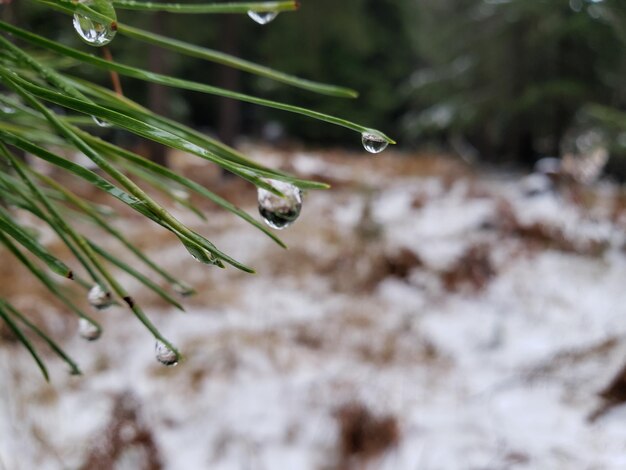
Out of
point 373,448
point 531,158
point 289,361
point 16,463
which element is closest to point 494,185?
point 531,158

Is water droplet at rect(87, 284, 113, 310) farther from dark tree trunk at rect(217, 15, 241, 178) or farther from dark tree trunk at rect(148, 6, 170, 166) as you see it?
dark tree trunk at rect(217, 15, 241, 178)

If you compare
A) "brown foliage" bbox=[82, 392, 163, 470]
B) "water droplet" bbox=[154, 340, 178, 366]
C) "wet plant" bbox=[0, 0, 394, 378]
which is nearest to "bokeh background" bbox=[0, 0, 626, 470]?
"brown foliage" bbox=[82, 392, 163, 470]

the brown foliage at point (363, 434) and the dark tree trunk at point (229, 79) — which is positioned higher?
the dark tree trunk at point (229, 79)

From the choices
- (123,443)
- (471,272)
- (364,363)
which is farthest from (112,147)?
(471,272)

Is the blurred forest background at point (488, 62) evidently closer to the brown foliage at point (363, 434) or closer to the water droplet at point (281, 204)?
the brown foliage at point (363, 434)

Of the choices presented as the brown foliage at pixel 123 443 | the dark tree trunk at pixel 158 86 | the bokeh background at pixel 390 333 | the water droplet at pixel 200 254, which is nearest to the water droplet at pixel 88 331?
the water droplet at pixel 200 254

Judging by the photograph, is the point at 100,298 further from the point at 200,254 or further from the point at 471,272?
the point at 471,272
